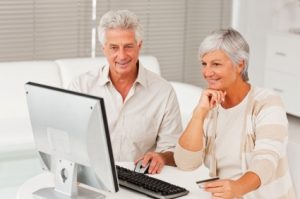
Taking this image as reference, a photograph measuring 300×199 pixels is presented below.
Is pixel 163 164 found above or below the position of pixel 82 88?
below

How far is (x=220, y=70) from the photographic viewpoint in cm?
264

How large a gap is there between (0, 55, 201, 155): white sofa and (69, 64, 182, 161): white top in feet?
2.59

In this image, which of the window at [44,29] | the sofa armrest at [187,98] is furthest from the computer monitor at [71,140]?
the window at [44,29]

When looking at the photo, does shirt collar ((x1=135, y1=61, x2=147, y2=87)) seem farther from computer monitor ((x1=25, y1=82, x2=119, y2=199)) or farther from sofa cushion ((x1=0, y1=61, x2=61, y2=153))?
sofa cushion ((x1=0, y1=61, x2=61, y2=153))

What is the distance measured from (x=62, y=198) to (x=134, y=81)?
2.81ft

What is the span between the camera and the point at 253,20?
7.02 m

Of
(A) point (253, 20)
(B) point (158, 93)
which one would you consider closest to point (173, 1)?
(A) point (253, 20)

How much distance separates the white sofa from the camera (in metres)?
3.95

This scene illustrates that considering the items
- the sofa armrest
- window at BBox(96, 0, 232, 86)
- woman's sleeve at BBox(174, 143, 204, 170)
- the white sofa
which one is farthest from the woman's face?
window at BBox(96, 0, 232, 86)

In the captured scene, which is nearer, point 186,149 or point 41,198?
point 41,198

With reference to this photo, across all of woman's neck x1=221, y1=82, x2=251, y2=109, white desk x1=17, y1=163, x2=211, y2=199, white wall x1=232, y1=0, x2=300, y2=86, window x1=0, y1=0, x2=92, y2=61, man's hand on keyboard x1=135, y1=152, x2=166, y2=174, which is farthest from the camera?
white wall x1=232, y1=0, x2=300, y2=86

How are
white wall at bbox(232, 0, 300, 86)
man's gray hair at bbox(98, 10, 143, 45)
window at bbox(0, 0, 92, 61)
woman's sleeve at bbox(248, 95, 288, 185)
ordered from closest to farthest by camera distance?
woman's sleeve at bbox(248, 95, 288, 185) < man's gray hair at bbox(98, 10, 143, 45) < window at bbox(0, 0, 92, 61) < white wall at bbox(232, 0, 300, 86)

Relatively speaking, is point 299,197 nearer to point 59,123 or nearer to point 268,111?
point 268,111

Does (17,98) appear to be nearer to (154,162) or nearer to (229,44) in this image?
(154,162)
